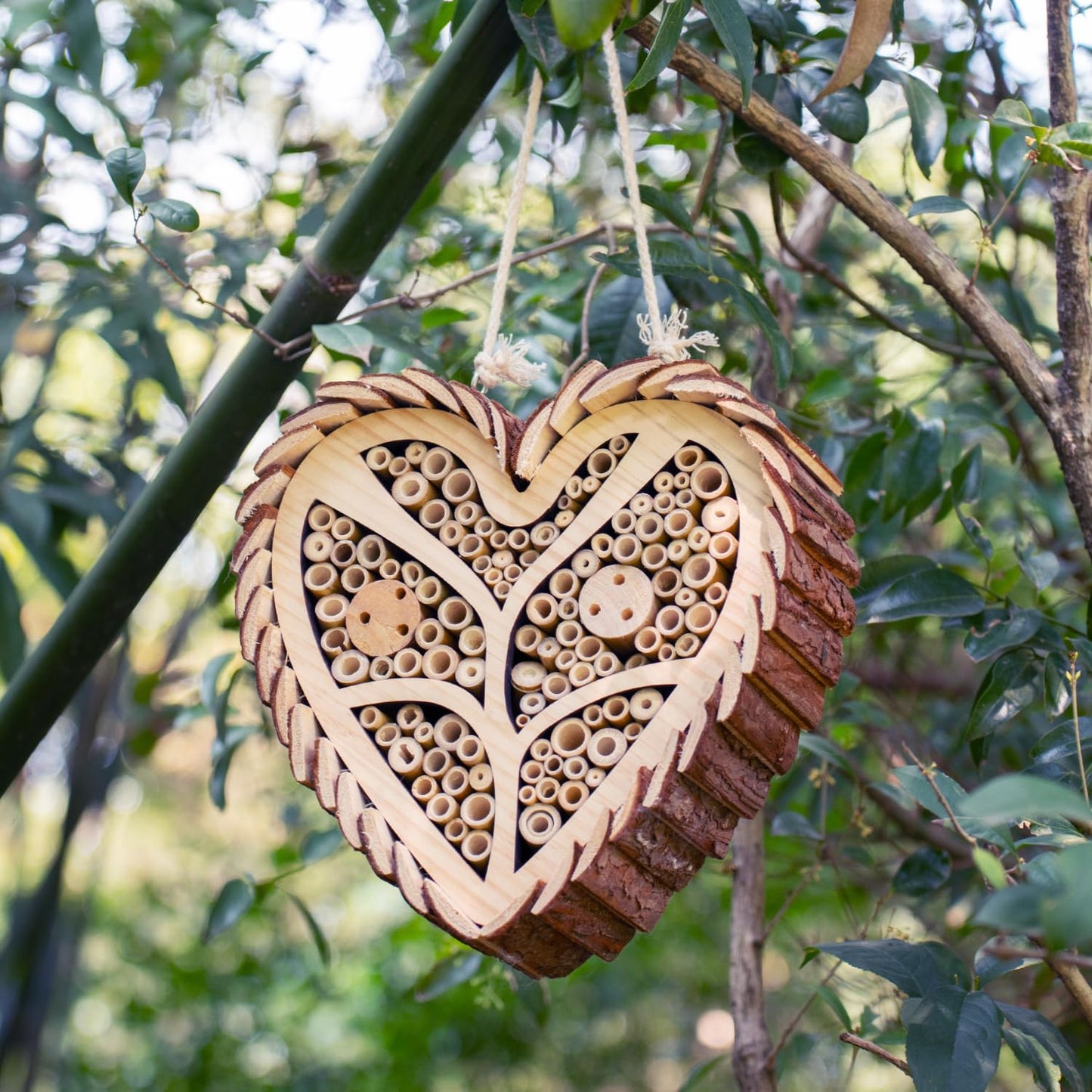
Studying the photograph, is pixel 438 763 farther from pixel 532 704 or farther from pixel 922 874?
pixel 922 874

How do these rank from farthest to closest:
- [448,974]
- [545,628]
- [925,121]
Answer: [448,974], [925,121], [545,628]

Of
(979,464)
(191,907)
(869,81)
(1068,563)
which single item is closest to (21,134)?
(869,81)

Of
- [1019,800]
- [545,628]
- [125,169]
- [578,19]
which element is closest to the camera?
[1019,800]

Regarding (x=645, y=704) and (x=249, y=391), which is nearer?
(x=645, y=704)

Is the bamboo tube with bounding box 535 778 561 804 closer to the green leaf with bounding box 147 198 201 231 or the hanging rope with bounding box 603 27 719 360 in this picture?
the hanging rope with bounding box 603 27 719 360

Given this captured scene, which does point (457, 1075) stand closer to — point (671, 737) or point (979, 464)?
point (979, 464)

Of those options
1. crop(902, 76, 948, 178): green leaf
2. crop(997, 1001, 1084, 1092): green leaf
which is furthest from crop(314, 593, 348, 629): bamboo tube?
crop(902, 76, 948, 178): green leaf

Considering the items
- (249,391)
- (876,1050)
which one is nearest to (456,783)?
(876,1050)

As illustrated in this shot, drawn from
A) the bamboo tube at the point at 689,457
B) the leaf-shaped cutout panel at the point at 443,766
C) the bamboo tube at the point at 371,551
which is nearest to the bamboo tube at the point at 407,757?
the leaf-shaped cutout panel at the point at 443,766
